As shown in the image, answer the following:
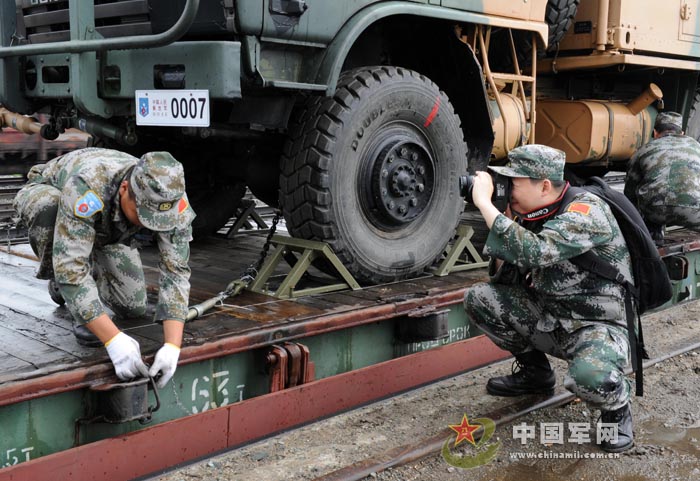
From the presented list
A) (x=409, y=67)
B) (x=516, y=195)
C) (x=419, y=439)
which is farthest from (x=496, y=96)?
(x=419, y=439)

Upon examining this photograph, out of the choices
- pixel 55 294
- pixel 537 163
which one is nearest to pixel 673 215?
pixel 537 163

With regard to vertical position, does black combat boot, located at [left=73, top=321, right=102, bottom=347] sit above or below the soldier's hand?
below

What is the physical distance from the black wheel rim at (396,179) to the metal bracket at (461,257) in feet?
1.26

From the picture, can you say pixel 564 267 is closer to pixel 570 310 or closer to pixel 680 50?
pixel 570 310

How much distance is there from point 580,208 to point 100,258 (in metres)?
2.04

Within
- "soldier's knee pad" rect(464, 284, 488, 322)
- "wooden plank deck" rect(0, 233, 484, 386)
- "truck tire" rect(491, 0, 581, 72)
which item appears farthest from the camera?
"truck tire" rect(491, 0, 581, 72)

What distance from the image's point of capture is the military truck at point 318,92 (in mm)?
3625

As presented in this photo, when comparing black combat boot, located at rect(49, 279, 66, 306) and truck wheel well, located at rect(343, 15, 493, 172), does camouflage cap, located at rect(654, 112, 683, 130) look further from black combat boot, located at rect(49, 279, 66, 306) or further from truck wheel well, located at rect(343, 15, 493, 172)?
black combat boot, located at rect(49, 279, 66, 306)

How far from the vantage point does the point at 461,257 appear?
5.19 m

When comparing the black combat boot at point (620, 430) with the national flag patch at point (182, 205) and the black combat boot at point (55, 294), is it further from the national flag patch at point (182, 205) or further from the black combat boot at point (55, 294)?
the black combat boot at point (55, 294)

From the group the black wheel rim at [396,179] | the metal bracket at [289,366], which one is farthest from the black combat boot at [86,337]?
the black wheel rim at [396,179]

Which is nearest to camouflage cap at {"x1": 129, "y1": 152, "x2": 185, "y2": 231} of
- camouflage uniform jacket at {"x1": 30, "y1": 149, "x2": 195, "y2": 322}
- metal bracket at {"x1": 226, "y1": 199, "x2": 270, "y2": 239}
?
camouflage uniform jacket at {"x1": 30, "y1": 149, "x2": 195, "y2": 322}

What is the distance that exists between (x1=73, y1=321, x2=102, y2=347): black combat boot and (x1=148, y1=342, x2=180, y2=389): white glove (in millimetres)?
328

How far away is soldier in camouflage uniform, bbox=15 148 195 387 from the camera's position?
9.61 feet
